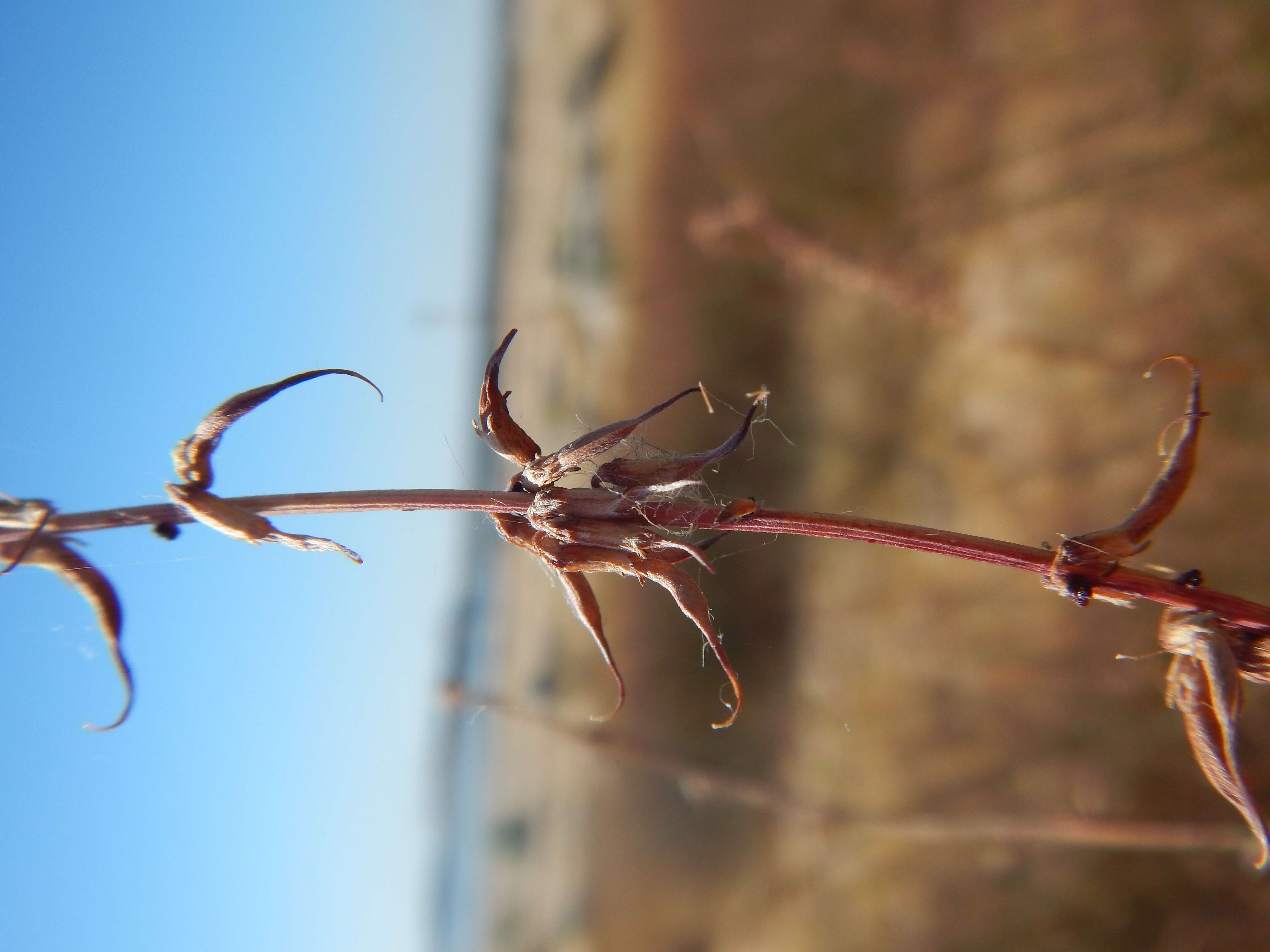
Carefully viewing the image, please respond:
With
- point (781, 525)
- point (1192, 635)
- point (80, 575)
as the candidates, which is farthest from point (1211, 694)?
point (80, 575)

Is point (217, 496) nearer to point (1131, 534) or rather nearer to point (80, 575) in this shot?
point (80, 575)

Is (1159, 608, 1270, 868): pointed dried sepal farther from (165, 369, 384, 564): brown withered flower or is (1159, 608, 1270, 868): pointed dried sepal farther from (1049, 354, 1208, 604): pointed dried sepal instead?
(165, 369, 384, 564): brown withered flower

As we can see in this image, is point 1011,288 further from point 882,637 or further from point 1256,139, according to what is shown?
point 882,637

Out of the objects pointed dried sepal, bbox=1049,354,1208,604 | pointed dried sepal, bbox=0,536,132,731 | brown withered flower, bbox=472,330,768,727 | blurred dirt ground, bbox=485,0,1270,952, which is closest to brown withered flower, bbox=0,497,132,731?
pointed dried sepal, bbox=0,536,132,731

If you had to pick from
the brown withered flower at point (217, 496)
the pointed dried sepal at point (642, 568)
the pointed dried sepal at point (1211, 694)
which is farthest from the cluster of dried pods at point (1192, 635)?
the brown withered flower at point (217, 496)

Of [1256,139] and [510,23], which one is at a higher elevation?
[510,23]

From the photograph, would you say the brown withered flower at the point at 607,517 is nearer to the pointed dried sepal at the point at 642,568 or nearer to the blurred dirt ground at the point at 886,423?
the pointed dried sepal at the point at 642,568

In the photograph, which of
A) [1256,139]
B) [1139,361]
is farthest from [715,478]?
[1256,139]
